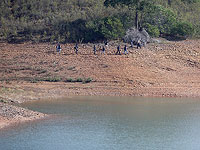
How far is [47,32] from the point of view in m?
37.8

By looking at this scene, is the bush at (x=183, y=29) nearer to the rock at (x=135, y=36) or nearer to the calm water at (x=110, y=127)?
the rock at (x=135, y=36)

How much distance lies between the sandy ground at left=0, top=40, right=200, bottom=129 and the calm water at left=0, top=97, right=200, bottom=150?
215cm

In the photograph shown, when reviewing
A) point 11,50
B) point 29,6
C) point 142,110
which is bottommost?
point 142,110

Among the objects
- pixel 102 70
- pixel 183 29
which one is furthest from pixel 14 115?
pixel 183 29

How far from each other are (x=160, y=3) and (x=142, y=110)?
1980cm

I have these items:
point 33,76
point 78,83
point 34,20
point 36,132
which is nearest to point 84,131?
point 36,132

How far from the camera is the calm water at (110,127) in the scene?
1770cm

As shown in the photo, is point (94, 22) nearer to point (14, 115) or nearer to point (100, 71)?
point (100, 71)

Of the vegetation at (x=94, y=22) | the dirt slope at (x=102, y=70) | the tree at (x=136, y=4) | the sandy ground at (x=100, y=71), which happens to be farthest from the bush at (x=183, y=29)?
the tree at (x=136, y=4)

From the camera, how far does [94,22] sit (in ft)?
121

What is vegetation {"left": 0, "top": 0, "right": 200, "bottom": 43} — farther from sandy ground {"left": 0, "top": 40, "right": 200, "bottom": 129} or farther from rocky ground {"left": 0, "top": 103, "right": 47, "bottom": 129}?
rocky ground {"left": 0, "top": 103, "right": 47, "bottom": 129}

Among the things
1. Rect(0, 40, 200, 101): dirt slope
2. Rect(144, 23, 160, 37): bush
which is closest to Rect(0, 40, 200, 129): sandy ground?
Rect(0, 40, 200, 101): dirt slope

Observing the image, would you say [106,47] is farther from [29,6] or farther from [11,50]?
[29,6]

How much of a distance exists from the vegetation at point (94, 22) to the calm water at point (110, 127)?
34.2 feet
